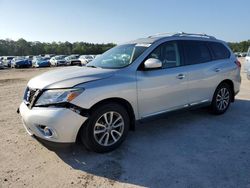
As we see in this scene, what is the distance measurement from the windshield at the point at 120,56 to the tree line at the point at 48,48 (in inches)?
3018

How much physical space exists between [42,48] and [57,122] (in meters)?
93.1

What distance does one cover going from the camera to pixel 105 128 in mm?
3717

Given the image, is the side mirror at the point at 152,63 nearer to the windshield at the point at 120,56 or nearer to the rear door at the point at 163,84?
the rear door at the point at 163,84

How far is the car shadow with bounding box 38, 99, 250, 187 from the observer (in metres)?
3.07

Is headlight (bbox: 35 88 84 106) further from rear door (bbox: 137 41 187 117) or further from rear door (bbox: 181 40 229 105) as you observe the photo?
rear door (bbox: 181 40 229 105)

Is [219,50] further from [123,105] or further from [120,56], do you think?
[123,105]

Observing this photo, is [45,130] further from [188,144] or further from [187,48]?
[187,48]

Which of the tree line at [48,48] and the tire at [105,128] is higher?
the tree line at [48,48]

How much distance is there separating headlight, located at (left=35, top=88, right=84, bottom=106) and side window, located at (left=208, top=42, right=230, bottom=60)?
335 centimetres

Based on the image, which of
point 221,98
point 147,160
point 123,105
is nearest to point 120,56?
point 123,105

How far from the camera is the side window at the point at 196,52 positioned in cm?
484

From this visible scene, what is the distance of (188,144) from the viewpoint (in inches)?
161

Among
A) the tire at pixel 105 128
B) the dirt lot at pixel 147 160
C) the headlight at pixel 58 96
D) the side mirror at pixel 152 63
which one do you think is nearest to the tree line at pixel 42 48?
the dirt lot at pixel 147 160

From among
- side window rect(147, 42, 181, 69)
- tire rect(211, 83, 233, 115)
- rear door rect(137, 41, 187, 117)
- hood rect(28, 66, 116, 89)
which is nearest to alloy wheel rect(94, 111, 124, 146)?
rear door rect(137, 41, 187, 117)
